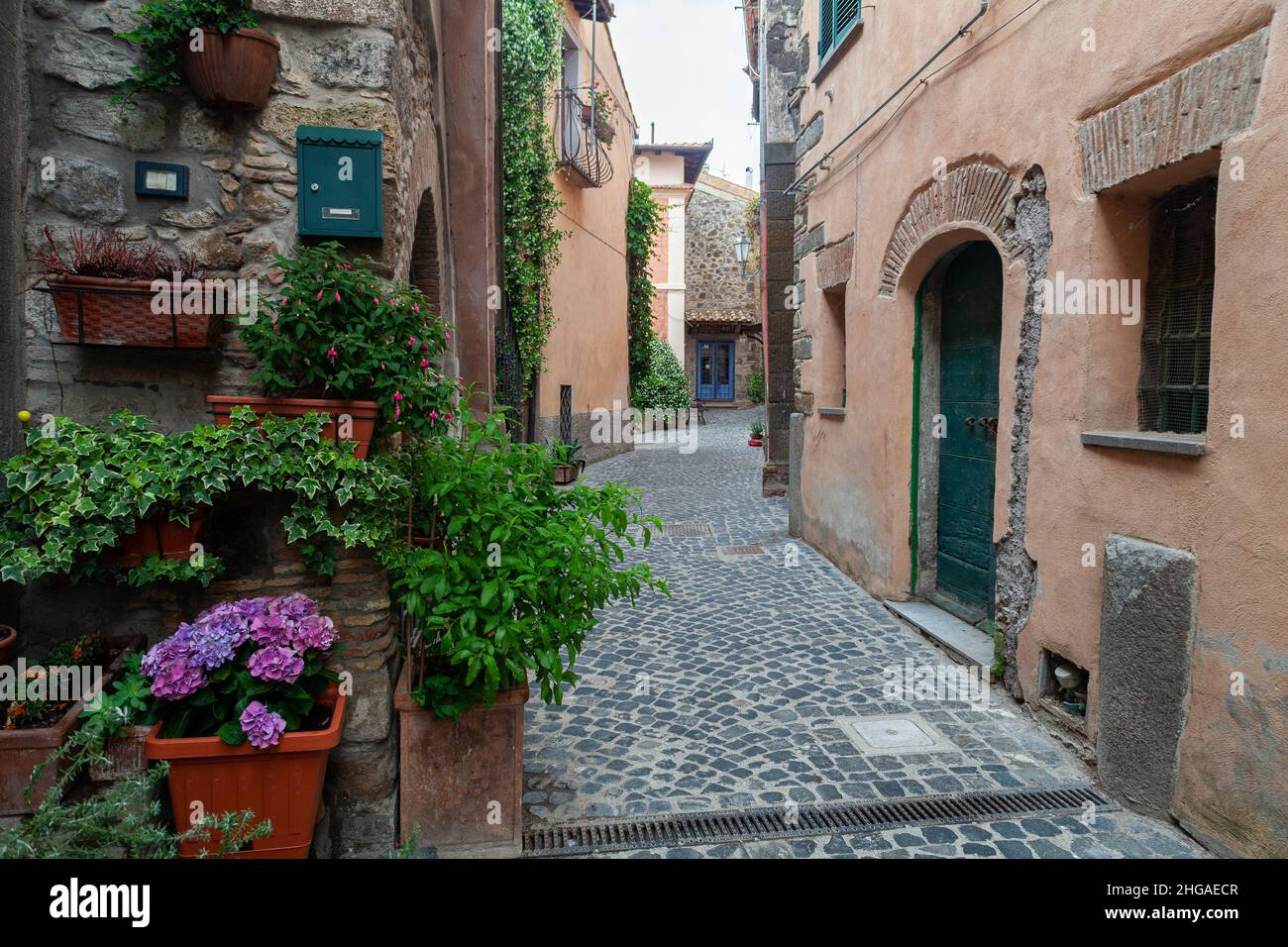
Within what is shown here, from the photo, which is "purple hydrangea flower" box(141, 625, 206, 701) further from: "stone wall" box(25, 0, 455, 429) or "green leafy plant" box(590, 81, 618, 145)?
"green leafy plant" box(590, 81, 618, 145)

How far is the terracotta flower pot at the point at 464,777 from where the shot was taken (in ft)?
9.00

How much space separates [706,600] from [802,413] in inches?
111

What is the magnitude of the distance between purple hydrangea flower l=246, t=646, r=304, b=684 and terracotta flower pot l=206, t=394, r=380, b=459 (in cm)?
64

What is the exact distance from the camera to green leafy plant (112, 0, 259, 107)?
2516 millimetres

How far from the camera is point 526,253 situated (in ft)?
35.0

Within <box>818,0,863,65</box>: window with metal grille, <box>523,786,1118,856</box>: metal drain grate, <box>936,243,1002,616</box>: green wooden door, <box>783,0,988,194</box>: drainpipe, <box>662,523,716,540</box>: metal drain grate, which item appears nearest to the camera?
<box>523,786,1118,856</box>: metal drain grate

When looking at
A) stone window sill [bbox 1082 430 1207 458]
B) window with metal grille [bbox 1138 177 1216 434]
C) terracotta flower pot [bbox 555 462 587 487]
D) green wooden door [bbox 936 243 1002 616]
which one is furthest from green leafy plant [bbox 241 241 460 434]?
terracotta flower pot [bbox 555 462 587 487]

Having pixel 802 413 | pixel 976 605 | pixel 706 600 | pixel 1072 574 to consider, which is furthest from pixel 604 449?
pixel 1072 574

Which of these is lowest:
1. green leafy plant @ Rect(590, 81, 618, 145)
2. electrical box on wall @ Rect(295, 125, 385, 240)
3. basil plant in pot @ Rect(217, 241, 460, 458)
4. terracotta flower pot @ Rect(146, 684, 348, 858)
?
terracotta flower pot @ Rect(146, 684, 348, 858)

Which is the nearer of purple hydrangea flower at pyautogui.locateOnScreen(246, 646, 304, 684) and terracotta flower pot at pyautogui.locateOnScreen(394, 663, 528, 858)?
purple hydrangea flower at pyautogui.locateOnScreen(246, 646, 304, 684)

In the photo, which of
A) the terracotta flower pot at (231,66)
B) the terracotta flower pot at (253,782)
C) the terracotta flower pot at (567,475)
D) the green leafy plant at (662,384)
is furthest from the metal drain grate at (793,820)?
the green leafy plant at (662,384)

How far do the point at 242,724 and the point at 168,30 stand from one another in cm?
212
